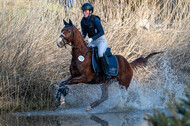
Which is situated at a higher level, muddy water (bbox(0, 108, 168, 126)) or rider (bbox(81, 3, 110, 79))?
rider (bbox(81, 3, 110, 79))

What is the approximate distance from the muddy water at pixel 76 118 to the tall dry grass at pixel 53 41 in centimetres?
54

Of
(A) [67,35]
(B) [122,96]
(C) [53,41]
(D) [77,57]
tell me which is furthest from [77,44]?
(B) [122,96]

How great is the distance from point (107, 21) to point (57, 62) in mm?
3275

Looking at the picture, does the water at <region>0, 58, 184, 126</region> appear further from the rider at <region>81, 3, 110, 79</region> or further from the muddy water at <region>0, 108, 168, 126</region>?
the rider at <region>81, 3, 110, 79</region>

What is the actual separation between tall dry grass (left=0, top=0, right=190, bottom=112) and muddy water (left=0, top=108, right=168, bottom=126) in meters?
0.54

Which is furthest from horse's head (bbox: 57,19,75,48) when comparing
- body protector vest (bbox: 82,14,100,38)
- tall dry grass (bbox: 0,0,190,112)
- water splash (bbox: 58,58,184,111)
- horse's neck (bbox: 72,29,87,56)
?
water splash (bbox: 58,58,184,111)

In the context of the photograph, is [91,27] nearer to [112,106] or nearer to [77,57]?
[77,57]

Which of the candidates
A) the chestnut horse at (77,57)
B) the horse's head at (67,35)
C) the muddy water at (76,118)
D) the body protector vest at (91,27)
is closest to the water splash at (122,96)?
the muddy water at (76,118)

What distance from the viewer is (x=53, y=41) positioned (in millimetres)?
8961

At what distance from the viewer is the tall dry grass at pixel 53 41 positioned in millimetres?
7770

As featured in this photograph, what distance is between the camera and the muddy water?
6469 millimetres

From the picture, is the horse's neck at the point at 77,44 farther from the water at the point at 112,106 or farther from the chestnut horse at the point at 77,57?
the water at the point at 112,106

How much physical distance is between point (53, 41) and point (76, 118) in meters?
2.66

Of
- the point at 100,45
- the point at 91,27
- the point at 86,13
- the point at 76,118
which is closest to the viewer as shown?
the point at 76,118
